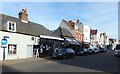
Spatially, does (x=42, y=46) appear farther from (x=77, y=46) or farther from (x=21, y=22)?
(x=77, y=46)

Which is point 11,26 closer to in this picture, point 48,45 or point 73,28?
point 48,45

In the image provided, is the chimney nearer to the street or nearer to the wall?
the wall

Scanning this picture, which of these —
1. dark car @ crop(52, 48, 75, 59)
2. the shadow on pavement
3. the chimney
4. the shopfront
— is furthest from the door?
the shadow on pavement

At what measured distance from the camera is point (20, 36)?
33781 millimetres

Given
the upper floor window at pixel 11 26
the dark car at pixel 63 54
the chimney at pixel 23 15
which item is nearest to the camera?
the upper floor window at pixel 11 26

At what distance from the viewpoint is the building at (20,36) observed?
31.5m

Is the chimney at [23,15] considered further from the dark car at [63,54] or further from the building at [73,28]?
the building at [73,28]

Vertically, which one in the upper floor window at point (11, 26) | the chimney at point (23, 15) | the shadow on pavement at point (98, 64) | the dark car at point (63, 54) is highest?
the chimney at point (23, 15)

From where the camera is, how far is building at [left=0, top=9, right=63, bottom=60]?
31469 mm

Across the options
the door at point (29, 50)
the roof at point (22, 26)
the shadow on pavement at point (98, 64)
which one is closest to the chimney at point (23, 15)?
the roof at point (22, 26)

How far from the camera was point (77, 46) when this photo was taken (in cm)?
5919

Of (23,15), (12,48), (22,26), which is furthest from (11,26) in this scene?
(23,15)

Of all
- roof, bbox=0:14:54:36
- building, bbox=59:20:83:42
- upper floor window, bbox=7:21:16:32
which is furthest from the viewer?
building, bbox=59:20:83:42

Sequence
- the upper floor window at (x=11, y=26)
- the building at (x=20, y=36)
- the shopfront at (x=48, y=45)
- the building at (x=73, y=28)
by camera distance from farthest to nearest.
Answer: the building at (x=73, y=28)
the shopfront at (x=48, y=45)
the upper floor window at (x=11, y=26)
the building at (x=20, y=36)
